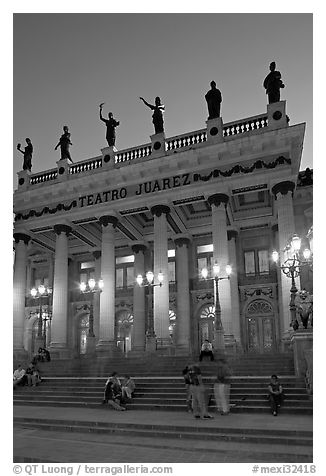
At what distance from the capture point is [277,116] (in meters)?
23.5

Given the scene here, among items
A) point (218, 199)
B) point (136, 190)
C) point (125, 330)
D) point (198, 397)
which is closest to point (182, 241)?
point (136, 190)

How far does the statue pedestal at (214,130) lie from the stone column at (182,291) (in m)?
7.81

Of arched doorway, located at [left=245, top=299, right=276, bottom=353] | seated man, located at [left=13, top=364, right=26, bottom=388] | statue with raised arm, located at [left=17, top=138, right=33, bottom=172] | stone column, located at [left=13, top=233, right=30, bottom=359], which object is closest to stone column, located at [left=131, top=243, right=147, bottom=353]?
arched doorway, located at [left=245, top=299, right=276, bottom=353]

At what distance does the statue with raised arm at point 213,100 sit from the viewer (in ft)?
83.5

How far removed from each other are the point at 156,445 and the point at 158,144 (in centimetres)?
1909

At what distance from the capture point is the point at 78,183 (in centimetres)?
2762

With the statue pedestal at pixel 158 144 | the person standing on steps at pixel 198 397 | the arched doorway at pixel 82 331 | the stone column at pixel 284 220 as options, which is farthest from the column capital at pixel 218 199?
the arched doorway at pixel 82 331

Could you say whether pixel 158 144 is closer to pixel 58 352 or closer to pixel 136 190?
pixel 136 190

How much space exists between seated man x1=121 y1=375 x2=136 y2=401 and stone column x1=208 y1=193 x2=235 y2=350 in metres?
7.66

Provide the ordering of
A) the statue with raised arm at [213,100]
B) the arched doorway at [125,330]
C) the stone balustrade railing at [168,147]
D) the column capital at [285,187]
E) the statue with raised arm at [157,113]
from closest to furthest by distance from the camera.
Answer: the column capital at [285,187] < the stone balustrade railing at [168,147] < the statue with raised arm at [213,100] < the statue with raised arm at [157,113] < the arched doorway at [125,330]

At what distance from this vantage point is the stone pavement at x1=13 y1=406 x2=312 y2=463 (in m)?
8.57

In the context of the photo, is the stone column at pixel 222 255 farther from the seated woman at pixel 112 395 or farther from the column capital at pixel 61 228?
the column capital at pixel 61 228

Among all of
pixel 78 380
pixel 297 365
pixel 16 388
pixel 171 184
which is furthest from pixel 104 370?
pixel 171 184
